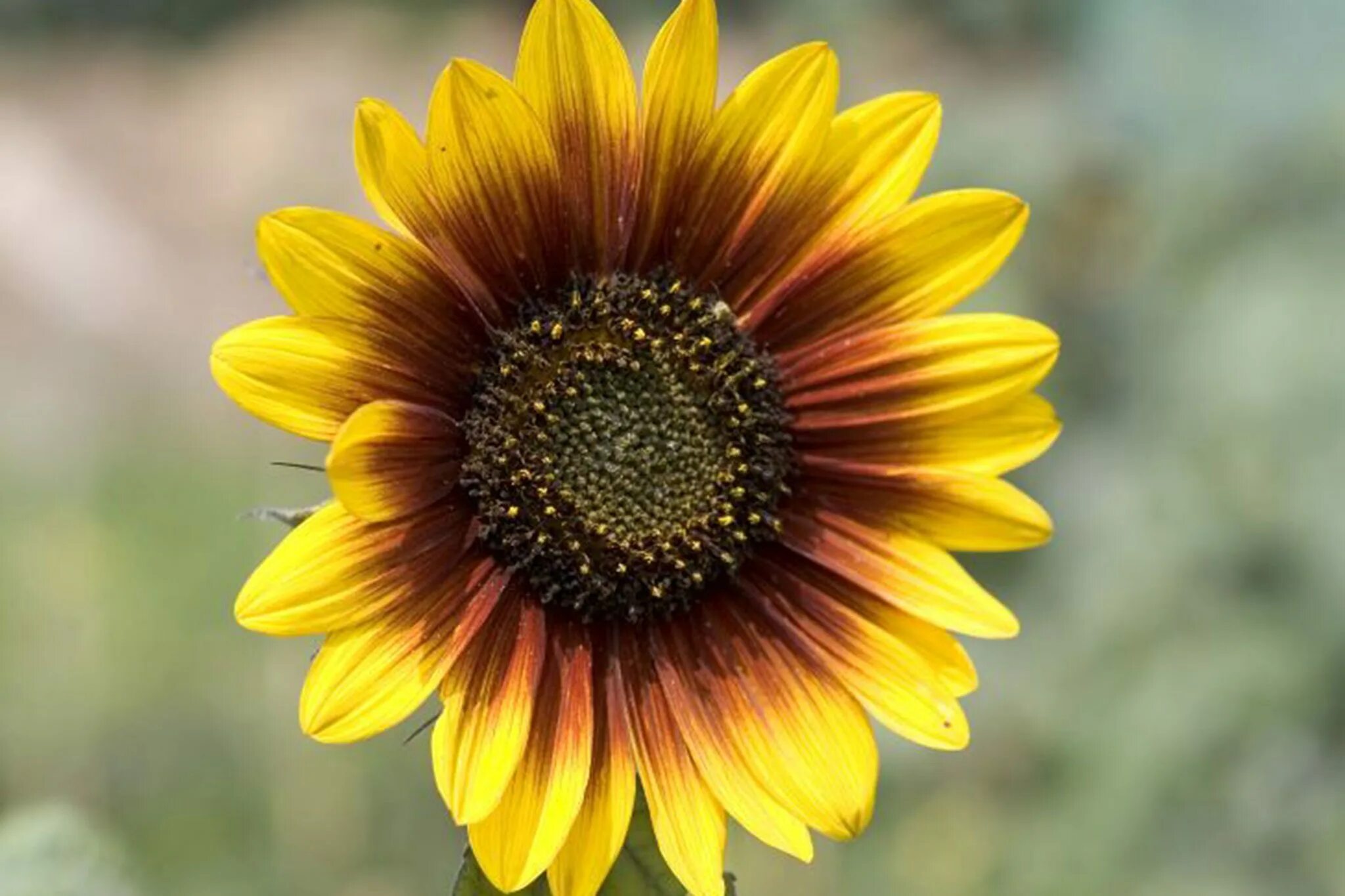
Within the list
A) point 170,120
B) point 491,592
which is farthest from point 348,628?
point 170,120

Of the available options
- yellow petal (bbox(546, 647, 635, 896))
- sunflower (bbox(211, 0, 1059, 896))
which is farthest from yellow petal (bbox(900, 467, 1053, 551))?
yellow petal (bbox(546, 647, 635, 896))

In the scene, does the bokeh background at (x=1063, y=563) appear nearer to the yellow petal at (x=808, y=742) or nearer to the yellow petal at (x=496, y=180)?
the yellow petal at (x=808, y=742)

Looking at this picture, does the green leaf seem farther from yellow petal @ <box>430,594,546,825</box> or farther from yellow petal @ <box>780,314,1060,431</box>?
yellow petal @ <box>780,314,1060,431</box>

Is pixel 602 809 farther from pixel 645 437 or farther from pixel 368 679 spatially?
pixel 645 437

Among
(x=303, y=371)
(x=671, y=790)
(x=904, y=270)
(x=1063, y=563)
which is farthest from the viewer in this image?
(x=1063, y=563)

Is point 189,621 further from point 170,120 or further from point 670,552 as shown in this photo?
point 170,120

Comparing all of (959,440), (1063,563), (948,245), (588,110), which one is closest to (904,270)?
(948,245)
